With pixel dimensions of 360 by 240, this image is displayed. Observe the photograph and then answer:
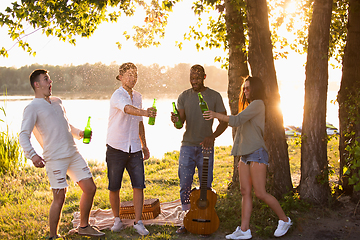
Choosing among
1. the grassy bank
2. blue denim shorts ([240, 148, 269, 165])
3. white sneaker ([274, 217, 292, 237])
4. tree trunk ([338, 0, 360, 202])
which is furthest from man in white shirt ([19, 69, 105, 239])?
tree trunk ([338, 0, 360, 202])

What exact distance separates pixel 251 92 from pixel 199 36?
5268 millimetres

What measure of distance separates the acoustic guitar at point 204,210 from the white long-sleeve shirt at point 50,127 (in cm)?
183

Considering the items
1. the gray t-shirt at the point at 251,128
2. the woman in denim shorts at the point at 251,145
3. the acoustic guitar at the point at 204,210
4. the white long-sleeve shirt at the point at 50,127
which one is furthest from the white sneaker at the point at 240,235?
the white long-sleeve shirt at the point at 50,127

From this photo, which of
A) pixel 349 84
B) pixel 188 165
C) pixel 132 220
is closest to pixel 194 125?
pixel 188 165

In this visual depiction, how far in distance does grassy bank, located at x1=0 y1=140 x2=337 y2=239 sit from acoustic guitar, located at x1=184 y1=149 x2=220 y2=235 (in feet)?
1.18

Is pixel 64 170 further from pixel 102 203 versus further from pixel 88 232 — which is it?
pixel 102 203

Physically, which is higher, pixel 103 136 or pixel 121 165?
pixel 121 165

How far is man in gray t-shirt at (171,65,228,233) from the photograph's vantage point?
4.64 m

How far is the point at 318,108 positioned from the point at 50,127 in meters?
4.26

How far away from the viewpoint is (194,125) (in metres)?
4.67

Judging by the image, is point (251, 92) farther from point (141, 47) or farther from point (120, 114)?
point (141, 47)

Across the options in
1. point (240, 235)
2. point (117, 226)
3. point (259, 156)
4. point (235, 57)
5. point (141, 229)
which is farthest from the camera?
point (235, 57)

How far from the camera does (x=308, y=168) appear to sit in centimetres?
551

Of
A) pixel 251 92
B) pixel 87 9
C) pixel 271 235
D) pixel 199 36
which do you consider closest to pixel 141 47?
pixel 199 36
